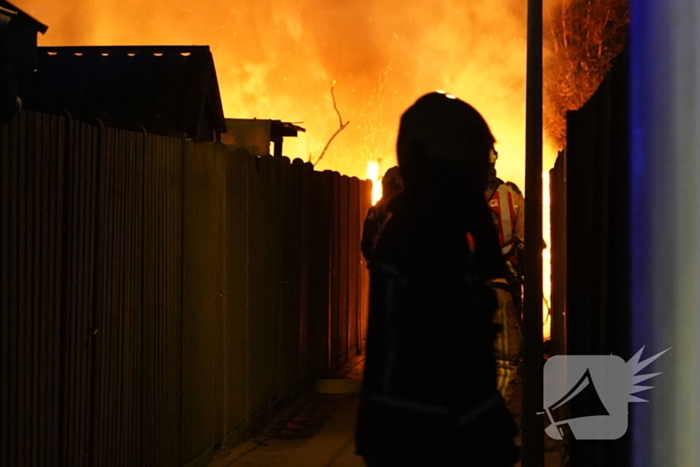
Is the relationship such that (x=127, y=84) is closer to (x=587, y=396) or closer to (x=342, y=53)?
(x=342, y=53)

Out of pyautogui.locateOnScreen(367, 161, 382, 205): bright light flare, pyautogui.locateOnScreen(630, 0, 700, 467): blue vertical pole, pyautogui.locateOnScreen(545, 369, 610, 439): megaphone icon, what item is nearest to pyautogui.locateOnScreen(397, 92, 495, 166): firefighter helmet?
pyautogui.locateOnScreen(630, 0, 700, 467): blue vertical pole

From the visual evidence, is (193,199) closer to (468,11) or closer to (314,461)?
(314,461)

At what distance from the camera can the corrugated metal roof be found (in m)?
25.5

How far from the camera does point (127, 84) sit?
25.7 meters

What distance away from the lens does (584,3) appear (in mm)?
32625

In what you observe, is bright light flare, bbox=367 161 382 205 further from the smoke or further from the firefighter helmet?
the firefighter helmet

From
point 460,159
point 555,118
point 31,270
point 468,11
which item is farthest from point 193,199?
point 555,118

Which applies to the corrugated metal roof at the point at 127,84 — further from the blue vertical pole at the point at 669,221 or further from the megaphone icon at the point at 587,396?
the blue vertical pole at the point at 669,221

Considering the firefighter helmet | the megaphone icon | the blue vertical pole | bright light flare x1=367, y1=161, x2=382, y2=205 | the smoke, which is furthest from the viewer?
Answer: the smoke

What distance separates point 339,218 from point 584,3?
21.2 m

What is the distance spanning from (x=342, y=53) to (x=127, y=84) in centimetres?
1632

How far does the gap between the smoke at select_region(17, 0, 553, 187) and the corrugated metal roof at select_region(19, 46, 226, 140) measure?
294 inches

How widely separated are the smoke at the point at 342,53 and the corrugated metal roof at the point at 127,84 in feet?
24.5

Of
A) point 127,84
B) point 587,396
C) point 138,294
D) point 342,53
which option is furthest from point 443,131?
point 342,53
